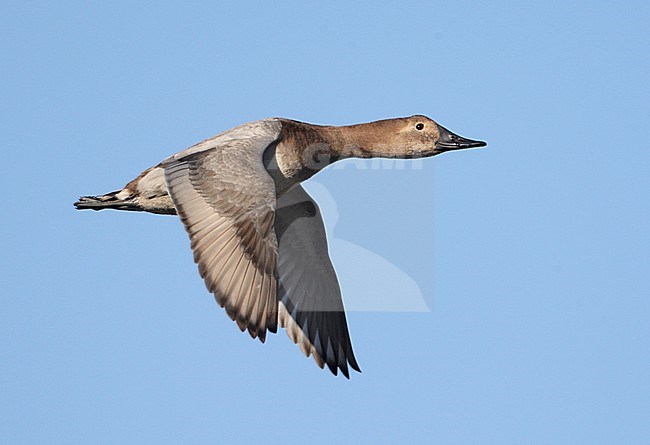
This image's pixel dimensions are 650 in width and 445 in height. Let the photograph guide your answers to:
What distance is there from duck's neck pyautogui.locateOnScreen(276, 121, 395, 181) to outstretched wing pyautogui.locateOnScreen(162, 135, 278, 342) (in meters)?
0.97

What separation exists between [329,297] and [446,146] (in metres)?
2.68

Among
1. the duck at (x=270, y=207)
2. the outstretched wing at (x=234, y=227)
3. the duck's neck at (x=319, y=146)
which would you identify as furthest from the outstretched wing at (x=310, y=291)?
the outstretched wing at (x=234, y=227)

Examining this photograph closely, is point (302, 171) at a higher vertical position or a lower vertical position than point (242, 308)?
higher

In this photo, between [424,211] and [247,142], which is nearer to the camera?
[247,142]

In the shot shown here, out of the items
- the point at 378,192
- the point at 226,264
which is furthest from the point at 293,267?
the point at 226,264

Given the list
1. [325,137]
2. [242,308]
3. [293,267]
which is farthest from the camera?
[293,267]

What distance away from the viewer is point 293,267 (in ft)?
54.2

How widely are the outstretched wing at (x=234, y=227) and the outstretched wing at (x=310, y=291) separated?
2747 mm

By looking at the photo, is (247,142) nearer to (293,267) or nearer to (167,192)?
(167,192)

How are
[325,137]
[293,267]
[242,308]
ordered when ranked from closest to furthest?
[242,308] < [325,137] < [293,267]

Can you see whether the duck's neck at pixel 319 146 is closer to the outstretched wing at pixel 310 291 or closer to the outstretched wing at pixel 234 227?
the outstretched wing at pixel 234 227

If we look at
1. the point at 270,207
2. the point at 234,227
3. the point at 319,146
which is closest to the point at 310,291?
the point at 319,146

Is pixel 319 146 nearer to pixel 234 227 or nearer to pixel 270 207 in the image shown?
pixel 270 207

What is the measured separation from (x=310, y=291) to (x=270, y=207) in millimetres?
3777
